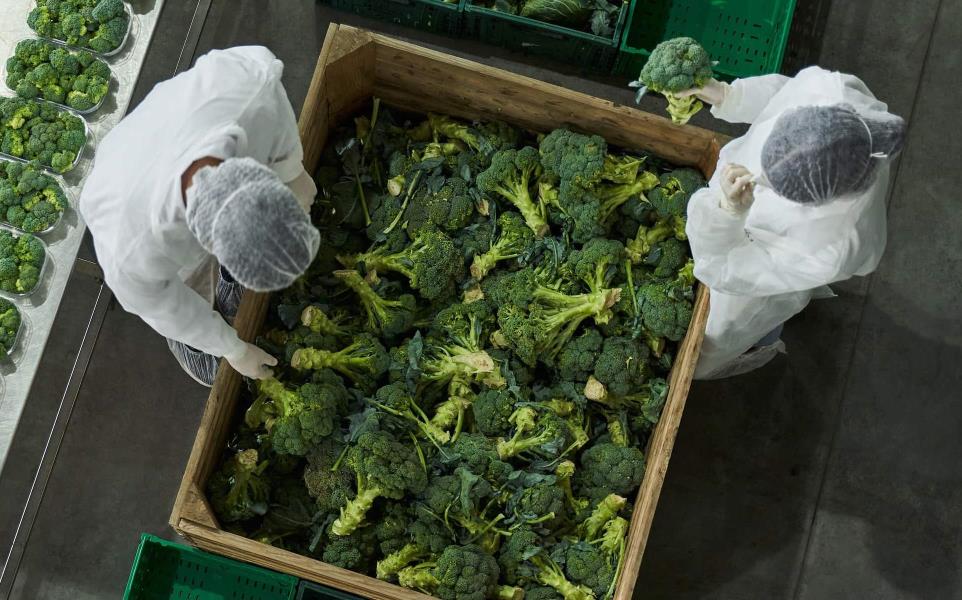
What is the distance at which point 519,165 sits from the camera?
3178 mm

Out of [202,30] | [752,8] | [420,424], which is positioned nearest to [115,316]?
[202,30]

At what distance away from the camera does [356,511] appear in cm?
288

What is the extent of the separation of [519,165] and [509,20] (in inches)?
32.9

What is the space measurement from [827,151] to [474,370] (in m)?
1.35

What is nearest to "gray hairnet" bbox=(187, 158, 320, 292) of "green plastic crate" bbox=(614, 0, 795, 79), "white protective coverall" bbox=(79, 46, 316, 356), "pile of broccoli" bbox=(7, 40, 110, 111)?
"white protective coverall" bbox=(79, 46, 316, 356)

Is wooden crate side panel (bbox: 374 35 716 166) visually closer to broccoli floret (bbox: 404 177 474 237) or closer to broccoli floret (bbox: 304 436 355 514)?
broccoli floret (bbox: 404 177 474 237)

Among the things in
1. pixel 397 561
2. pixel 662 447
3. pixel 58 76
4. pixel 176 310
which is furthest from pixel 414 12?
pixel 397 561

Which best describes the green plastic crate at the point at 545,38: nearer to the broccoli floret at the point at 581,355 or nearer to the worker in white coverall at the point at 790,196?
the worker in white coverall at the point at 790,196

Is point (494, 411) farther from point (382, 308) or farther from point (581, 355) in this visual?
point (382, 308)

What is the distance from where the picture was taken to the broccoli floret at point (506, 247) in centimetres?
318

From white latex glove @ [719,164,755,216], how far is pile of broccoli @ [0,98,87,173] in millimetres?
2314

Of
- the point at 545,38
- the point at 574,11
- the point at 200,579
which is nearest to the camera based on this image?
the point at 200,579

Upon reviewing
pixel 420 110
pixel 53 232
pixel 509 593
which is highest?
pixel 420 110

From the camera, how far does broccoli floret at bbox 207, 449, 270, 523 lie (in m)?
2.92
